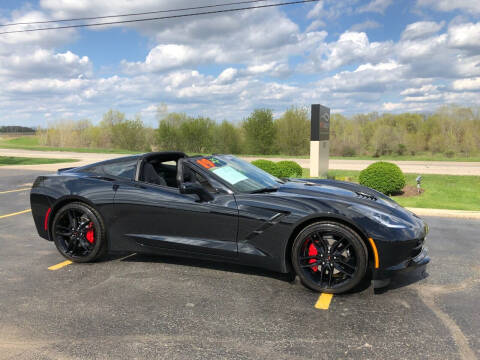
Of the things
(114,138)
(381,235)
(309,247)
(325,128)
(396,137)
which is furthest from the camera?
(114,138)

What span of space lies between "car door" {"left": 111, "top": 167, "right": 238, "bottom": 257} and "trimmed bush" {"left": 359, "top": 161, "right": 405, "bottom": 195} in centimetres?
790

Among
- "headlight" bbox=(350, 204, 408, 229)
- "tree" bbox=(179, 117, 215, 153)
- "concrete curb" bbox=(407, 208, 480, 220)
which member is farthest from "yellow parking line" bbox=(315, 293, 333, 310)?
"tree" bbox=(179, 117, 215, 153)

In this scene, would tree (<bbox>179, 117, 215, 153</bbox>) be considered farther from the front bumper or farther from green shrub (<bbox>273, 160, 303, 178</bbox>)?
the front bumper

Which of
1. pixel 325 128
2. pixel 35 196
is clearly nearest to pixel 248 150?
pixel 325 128

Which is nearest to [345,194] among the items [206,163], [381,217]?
[381,217]

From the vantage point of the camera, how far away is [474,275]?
4.43 m

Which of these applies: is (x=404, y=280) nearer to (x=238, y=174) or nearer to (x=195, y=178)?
(x=238, y=174)

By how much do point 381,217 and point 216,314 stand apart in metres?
1.77

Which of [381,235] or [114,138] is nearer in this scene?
[381,235]

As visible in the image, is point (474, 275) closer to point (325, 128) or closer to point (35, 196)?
point (35, 196)

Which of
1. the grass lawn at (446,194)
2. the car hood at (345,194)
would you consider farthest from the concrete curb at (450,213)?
the car hood at (345,194)

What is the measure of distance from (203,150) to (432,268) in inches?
1408

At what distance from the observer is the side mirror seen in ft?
13.5

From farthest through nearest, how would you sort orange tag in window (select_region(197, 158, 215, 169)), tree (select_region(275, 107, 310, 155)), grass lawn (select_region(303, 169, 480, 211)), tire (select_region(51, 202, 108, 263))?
tree (select_region(275, 107, 310, 155)), grass lawn (select_region(303, 169, 480, 211)), tire (select_region(51, 202, 108, 263)), orange tag in window (select_region(197, 158, 215, 169))
